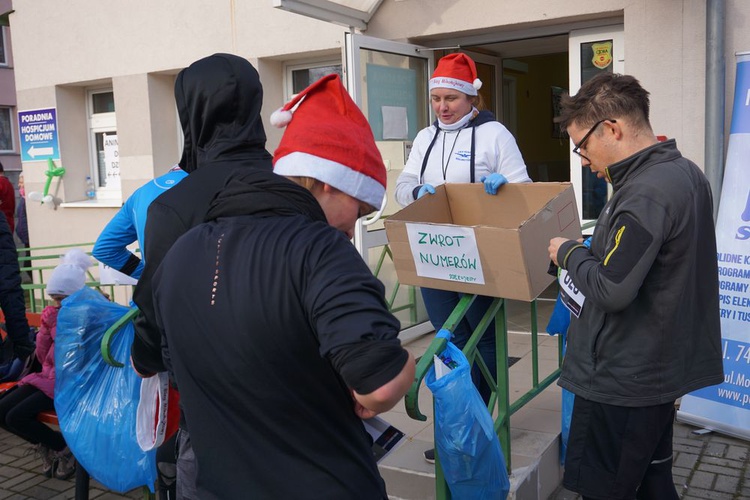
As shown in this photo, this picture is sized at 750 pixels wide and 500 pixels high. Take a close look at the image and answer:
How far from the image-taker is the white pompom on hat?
3987 mm

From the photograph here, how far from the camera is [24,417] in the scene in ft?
12.5

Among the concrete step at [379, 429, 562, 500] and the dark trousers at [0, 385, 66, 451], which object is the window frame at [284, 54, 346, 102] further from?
the concrete step at [379, 429, 562, 500]

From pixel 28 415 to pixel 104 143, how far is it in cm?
533

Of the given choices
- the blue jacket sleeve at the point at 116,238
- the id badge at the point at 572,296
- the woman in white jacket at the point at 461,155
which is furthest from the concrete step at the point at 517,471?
the blue jacket sleeve at the point at 116,238

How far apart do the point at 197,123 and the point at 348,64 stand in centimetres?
282

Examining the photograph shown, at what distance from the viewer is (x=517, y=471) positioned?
3.10 metres

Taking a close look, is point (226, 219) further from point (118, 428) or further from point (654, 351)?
point (118, 428)

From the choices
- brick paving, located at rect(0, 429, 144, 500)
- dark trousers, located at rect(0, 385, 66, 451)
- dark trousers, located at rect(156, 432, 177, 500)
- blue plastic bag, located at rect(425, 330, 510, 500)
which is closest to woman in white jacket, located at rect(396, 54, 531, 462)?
blue plastic bag, located at rect(425, 330, 510, 500)

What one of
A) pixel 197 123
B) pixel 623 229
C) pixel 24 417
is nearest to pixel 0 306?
pixel 24 417

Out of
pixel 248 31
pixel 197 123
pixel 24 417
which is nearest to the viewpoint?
pixel 197 123

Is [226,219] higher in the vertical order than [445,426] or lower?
higher

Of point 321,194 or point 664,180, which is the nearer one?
point 321,194

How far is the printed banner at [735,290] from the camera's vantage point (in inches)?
156

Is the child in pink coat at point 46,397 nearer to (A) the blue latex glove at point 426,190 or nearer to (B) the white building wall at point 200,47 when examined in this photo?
(A) the blue latex glove at point 426,190
